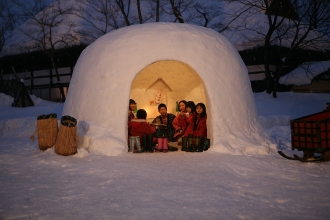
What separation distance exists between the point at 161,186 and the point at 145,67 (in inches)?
124

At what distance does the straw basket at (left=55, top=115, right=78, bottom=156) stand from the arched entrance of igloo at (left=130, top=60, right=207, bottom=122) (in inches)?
147

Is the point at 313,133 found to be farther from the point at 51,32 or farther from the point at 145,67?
the point at 51,32

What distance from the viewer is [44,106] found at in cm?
1641

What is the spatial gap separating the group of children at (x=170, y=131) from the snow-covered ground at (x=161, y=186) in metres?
0.39

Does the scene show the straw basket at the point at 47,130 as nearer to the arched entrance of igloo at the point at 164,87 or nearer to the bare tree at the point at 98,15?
the arched entrance of igloo at the point at 164,87

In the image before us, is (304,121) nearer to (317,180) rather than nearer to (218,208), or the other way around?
(317,180)

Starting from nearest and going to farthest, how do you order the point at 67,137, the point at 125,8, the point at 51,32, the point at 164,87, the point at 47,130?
the point at 67,137 < the point at 47,130 < the point at 164,87 < the point at 51,32 < the point at 125,8

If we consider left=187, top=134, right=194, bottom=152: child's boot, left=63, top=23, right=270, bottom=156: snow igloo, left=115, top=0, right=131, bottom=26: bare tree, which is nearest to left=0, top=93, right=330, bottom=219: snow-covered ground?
left=187, top=134, right=194, bottom=152: child's boot

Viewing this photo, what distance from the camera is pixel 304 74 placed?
719 inches

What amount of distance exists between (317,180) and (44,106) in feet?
48.3

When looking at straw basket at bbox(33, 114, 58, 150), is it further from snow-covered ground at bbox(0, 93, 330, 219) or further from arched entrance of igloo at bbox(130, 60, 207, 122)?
arched entrance of igloo at bbox(130, 60, 207, 122)

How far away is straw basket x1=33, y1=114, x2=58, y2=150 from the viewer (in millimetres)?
6305

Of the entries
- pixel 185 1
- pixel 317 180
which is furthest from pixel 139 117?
pixel 185 1

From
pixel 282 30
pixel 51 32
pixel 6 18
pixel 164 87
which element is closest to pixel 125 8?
pixel 51 32
